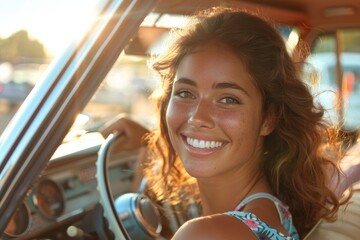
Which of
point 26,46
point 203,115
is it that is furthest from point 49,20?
point 26,46

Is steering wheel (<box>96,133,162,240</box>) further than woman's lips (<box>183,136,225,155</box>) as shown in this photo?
Yes

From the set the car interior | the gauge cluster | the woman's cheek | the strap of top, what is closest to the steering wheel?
the car interior

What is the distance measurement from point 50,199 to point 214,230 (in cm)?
150

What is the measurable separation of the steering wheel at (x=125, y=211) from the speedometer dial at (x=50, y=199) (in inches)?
15.1

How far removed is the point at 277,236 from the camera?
1643mm

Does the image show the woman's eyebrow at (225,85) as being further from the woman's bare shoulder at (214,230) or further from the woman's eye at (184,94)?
the woman's bare shoulder at (214,230)

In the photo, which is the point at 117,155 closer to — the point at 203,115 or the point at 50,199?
the point at 50,199

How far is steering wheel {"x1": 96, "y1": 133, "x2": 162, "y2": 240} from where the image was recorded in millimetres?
2229

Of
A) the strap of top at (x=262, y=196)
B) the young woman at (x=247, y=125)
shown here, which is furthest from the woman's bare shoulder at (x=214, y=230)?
the strap of top at (x=262, y=196)

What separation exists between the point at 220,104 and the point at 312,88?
431 mm

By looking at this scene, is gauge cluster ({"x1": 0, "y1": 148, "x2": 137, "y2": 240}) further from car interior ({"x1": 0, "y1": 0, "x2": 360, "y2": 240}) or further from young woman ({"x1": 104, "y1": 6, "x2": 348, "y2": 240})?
young woman ({"x1": 104, "y1": 6, "x2": 348, "y2": 240})

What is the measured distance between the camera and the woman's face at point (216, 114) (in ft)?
5.98

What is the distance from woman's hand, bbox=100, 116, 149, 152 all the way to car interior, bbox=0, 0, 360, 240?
2.3 inches

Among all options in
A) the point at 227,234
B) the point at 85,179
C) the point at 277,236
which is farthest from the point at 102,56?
the point at 85,179
